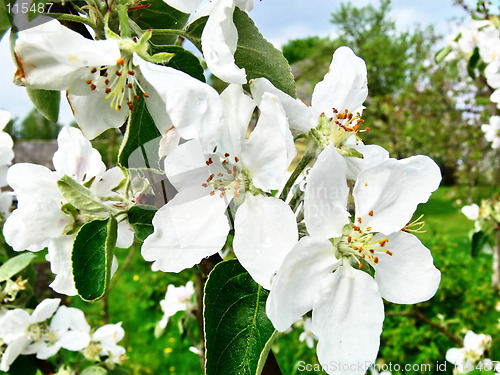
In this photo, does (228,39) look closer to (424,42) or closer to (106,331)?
(106,331)

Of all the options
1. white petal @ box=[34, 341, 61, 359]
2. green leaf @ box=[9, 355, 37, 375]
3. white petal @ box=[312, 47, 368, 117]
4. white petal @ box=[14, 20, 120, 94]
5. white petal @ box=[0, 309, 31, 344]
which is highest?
white petal @ box=[14, 20, 120, 94]

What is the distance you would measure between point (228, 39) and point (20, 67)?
0.67 feet

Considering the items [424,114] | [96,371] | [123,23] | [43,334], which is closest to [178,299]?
[96,371]

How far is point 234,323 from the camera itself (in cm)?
58

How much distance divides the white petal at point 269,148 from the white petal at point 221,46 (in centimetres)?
4

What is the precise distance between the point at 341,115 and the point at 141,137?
0.26m

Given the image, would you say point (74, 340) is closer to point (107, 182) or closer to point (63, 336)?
point (63, 336)

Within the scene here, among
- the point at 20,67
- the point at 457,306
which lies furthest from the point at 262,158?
the point at 457,306

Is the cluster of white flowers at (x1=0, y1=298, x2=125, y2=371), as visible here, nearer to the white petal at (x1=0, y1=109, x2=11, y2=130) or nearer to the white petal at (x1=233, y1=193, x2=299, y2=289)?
the white petal at (x1=0, y1=109, x2=11, y2=130)

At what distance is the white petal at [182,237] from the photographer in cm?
57

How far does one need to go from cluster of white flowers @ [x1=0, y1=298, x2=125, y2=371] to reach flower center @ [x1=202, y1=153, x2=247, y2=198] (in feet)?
2.59

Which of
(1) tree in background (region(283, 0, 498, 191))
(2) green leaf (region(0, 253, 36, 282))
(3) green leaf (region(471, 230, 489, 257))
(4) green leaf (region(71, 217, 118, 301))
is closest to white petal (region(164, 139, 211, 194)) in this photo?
(4) green leaf (region(71, 217, 118, 301))

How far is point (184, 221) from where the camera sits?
1.92ft

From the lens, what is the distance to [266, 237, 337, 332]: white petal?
20.4 inches
